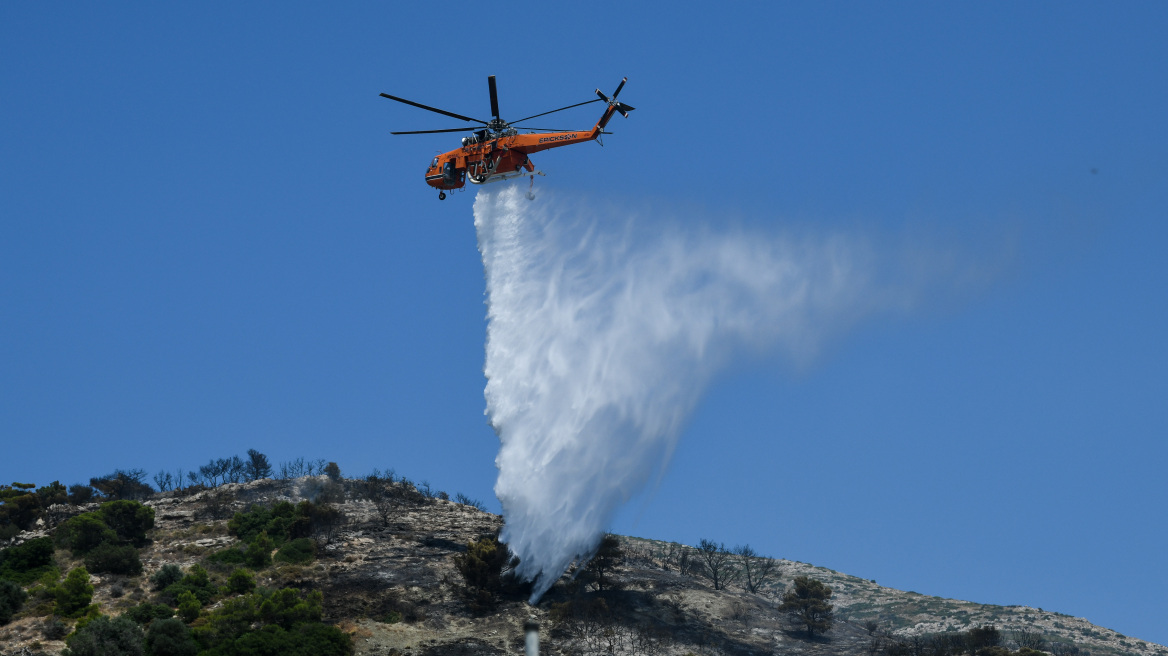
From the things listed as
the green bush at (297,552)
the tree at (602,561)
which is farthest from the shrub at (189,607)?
the tree at (602,561)

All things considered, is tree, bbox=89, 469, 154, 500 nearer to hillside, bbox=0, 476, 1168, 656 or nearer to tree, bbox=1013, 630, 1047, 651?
hillside, bbox=0, 476, 1168, 656

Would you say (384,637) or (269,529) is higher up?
(269,529)

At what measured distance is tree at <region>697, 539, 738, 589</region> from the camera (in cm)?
8446

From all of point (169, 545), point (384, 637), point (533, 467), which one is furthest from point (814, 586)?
point (169, 545)

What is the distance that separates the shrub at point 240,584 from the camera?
63.8 m

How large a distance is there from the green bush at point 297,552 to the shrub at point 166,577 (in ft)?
19.9

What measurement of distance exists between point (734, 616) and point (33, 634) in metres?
39.0

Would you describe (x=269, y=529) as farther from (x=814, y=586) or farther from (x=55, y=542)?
(x=814, y=586)

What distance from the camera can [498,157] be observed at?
5956 centimetres

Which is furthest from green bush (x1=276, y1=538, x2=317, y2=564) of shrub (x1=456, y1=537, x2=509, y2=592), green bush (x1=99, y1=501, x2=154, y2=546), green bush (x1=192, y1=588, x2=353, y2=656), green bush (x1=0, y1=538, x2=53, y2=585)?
green bush (x1=0, y1=538, x2=53, y2=585)

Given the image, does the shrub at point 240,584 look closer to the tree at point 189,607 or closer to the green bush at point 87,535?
the tree at point 189,607

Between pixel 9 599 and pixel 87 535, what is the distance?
30.4 ft

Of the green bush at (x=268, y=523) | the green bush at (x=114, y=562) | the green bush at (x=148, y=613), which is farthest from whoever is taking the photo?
the green bush at (x=268, y=523)

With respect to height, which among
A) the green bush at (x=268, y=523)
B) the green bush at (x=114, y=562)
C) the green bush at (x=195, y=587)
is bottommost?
the green bush at (x=195, y=587)
